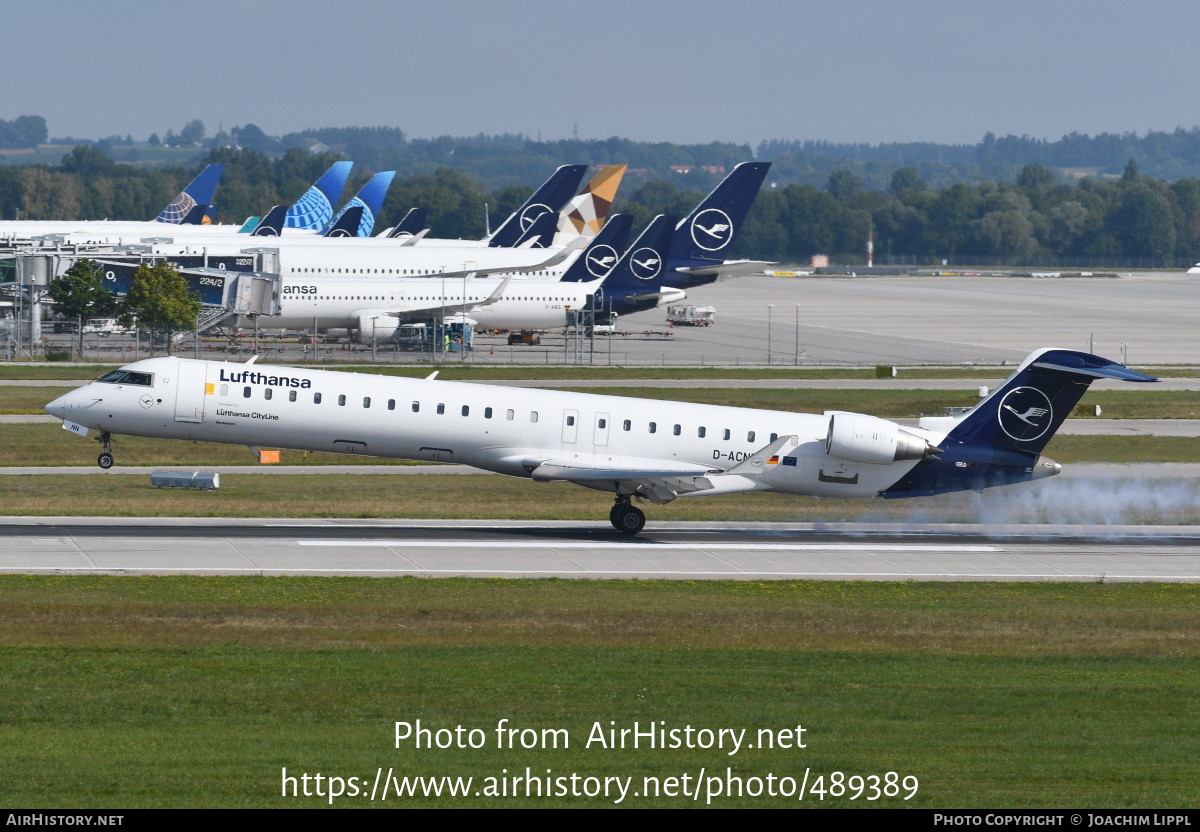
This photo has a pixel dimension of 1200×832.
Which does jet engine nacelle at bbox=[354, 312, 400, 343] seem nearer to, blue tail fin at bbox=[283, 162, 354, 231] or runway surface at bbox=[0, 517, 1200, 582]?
runway surface at bbox=[0, 517, 1200, 582]

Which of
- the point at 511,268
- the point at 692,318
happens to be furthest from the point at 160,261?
the point at 692,318

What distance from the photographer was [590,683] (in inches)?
953

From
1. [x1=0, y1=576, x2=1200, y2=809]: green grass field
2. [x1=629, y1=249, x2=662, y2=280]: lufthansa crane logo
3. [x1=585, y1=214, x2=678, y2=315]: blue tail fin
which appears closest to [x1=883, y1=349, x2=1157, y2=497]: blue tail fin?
[x1=0, y1=576, x2=1200, y2=809]: green grass field

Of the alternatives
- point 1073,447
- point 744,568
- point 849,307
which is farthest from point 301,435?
point 849,307

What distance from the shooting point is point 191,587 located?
31.4 m

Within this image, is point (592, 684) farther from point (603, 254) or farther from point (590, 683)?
point (603, 254)

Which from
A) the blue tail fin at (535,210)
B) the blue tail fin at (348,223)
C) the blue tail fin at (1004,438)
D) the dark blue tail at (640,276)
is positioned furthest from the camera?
the blue tail fin at (348,223)

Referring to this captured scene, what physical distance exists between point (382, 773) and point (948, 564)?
21519 millimetres

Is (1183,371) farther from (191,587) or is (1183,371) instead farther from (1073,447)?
(191,587)

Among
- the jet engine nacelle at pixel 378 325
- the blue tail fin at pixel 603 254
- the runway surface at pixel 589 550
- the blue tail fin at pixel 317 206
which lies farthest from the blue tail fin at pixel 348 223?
the runway surface at pixel 589 550

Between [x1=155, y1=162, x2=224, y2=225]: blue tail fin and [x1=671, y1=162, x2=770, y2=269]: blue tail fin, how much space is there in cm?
10008

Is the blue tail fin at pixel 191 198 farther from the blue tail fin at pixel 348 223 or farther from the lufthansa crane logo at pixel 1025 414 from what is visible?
the lufthansa crane logo at pixel 1025 414

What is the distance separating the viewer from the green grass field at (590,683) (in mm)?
19000

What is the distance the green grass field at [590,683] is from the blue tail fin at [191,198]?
165 m
